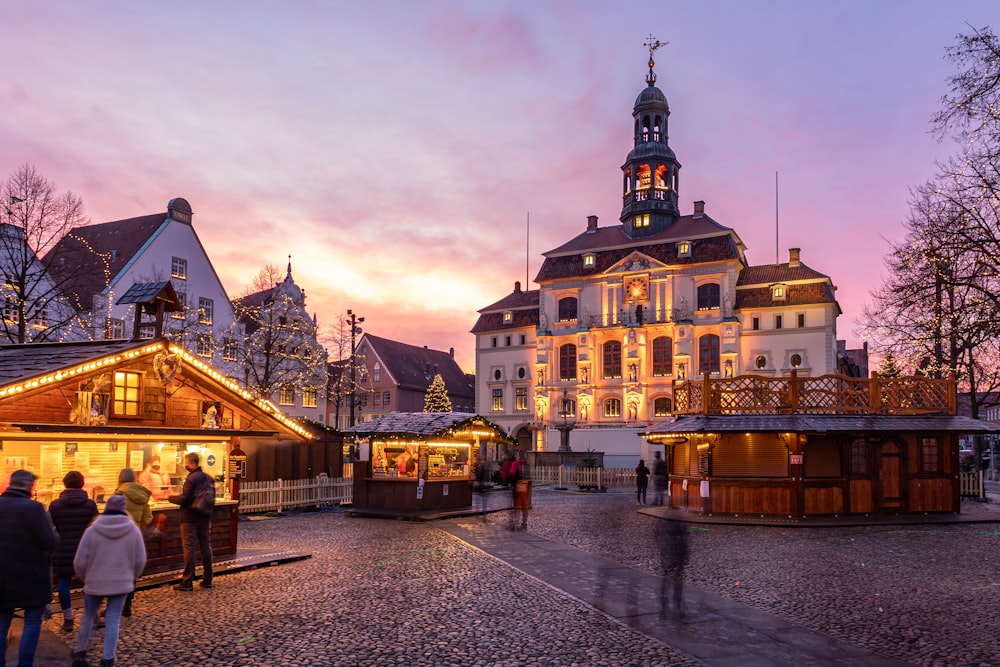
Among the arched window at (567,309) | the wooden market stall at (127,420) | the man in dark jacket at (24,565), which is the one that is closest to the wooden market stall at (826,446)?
the wooden market stall at (127,420)

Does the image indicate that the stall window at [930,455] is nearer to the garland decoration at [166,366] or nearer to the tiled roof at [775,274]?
the garland decoration at [166,366]

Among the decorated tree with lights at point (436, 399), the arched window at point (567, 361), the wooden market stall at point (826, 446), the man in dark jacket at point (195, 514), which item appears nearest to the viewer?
the man in dark jacket at point (195, 514)

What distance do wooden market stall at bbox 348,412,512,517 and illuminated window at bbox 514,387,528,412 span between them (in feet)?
139

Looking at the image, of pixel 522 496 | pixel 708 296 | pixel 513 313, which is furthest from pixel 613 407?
pixel 522 496

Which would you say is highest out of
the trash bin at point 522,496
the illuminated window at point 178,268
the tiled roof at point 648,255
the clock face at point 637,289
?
the tiled roof at point 648,255

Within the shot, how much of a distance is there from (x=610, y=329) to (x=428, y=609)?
175 feet

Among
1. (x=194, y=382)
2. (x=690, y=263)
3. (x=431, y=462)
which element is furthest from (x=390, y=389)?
(x=194, y=382)

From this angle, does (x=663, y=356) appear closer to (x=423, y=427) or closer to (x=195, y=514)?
(x=423, y=427)

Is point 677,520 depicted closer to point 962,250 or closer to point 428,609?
point 962,250

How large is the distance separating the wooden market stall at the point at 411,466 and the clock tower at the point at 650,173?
145 ft

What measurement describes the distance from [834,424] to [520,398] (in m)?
46.4

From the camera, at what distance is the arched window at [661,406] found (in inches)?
2389

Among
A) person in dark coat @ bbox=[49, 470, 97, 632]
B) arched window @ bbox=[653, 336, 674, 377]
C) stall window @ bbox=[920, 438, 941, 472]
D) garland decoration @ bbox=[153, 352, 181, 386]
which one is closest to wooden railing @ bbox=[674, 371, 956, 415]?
stall window @ bbox=[920, 438, 941, 472]

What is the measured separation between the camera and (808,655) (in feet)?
28.6
